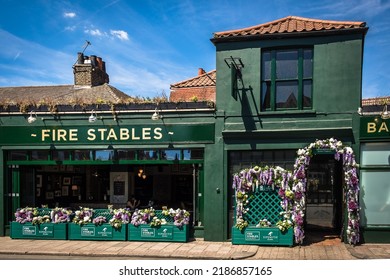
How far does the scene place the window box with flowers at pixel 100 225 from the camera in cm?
1243

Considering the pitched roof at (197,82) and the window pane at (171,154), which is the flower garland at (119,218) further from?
the pitched roof at (197,82)

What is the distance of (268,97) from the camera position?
1242 centimetres

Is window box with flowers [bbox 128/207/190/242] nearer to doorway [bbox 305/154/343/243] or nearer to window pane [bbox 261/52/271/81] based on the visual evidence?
doorway [bbox 305/154/343/243]

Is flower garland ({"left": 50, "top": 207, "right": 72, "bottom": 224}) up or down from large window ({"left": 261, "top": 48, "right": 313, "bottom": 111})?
down

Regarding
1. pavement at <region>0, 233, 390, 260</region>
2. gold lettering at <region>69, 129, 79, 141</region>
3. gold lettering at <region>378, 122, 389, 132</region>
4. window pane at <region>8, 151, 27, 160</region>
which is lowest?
pavement at <region>0, 233, 390, 260</region>

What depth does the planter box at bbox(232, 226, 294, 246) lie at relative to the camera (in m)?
11.3

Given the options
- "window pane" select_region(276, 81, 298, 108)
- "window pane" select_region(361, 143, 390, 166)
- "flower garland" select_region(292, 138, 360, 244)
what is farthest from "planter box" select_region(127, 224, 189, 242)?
"window pane" select_region(361, 143, 390, 166)

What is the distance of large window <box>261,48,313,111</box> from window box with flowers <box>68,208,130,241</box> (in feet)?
19.9

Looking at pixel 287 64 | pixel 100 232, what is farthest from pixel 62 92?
pixel 287 64

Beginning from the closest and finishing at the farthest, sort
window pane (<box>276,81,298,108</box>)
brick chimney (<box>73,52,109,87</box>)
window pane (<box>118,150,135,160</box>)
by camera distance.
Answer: window pane (<box>276,81,298,108</box>) → window pane (<box>118,150,135,160</box>) → brick chimney (<box>73,52,109,87</box>)

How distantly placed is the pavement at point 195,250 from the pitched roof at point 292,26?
266 inches

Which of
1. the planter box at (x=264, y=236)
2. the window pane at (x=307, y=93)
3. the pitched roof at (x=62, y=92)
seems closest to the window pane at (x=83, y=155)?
the planter box at (x=264, y=236)

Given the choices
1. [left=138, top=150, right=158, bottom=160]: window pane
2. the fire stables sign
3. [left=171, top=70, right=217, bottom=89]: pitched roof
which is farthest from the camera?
[left=171, top=70, right=217, bottom=89]: pitched roof

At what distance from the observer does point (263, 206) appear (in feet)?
38.9
